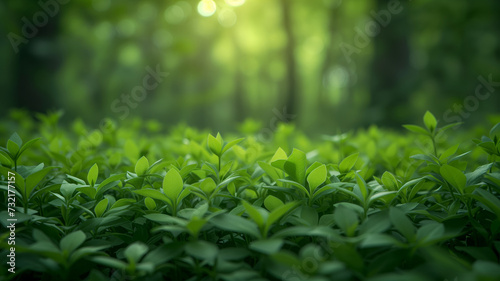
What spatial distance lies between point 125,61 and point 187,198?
16972 mm

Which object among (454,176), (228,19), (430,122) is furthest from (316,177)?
(228,19)

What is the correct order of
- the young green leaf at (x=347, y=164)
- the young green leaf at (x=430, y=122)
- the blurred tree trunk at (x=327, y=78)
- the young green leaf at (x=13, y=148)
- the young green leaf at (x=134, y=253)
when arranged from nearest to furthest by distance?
the young green leaf at (x=134, y=253), the young green leaf at (x=13, y=148), the young green leaf at (x=347, y=164), the young green leaf at (x=430, y=122), the blurred tree trunk at (x=327, y=78)

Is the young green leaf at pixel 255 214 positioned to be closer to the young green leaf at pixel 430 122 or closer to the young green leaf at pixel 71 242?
the young green leaf at pixel 71 242

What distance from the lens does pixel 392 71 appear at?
1023 cm

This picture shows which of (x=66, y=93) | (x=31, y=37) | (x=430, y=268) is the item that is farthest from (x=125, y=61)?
(x=430, y=268)

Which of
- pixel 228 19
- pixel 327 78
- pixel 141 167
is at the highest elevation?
pixel 228 19

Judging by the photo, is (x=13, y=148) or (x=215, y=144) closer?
(x=13, y=148)

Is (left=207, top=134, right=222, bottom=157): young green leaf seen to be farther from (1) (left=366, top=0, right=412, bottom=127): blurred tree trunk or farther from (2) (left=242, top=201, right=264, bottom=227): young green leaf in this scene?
(1) (left=366, top=0, right=412, bottom=127): blurred tree trunk

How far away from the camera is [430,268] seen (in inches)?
34.3

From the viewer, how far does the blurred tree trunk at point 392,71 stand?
32.8 feet

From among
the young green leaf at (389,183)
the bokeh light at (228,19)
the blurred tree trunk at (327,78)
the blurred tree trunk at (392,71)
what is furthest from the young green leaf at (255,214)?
the blurred tree trunk at (327,78)

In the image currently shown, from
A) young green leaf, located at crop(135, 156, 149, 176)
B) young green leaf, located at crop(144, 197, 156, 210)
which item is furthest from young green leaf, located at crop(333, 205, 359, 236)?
young green leaf, located at crop(135, 156, 149, 176)

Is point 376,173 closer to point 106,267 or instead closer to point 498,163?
point 498,163

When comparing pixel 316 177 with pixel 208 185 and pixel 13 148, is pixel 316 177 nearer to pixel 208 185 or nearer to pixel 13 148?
pixel 208 185
